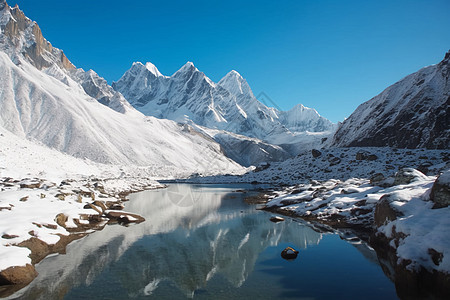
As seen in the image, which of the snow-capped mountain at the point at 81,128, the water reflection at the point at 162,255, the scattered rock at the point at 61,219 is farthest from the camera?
the snow-capped mountain at the point at 81,128

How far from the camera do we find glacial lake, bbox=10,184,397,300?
33.4ft

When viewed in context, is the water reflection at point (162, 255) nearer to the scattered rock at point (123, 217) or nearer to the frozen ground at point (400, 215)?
the scattered rock at point (123, 217)

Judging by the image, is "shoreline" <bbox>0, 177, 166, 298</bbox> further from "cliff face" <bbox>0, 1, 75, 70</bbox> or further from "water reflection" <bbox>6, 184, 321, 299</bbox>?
"cliff face" <bbox>0, 1, 75, 70</bbox>

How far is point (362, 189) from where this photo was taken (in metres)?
24.0

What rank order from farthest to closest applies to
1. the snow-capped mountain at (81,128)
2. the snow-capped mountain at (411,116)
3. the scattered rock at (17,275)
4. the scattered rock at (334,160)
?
the snow-capped mountain at (81,128)
the snow-capped mountain at (411,116)
the scattered rock at (334,160)
the scattered rock at (17,275)

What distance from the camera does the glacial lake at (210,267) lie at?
33.4ft

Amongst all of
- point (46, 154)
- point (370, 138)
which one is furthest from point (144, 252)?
point (370, 138)

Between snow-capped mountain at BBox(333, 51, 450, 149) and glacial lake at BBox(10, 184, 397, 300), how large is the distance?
59.0 metres

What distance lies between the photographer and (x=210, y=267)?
12.9 meters

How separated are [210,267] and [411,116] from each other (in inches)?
3127

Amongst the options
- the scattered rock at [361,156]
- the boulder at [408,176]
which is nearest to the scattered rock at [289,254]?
the boulder at [408,176]

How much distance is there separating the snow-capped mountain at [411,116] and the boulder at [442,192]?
57606 millimetres

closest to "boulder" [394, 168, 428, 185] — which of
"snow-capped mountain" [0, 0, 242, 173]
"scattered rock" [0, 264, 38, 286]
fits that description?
"scattered rock" [0, 264, 38, 286]

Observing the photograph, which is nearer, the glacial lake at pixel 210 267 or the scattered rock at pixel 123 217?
the glacial lake at pixel 210 267
